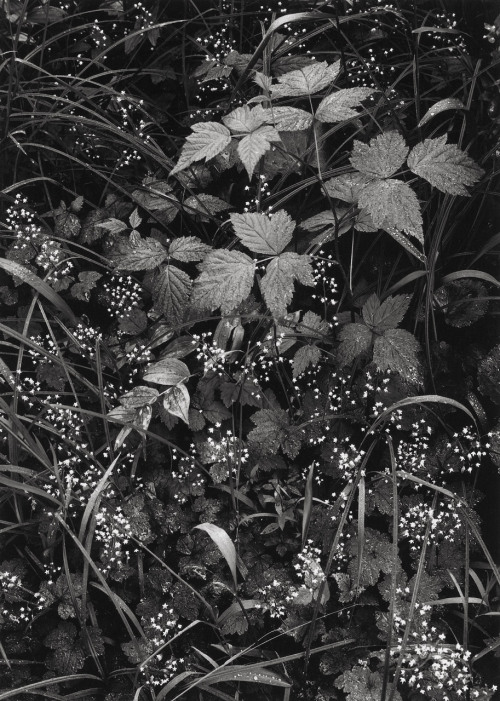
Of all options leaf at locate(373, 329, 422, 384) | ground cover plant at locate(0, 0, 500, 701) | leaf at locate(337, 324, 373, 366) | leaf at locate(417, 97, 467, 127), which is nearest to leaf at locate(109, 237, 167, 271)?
ground cover plant at locate(0, 0, 500, 701)

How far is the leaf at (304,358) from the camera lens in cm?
199

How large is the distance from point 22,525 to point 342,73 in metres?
1.86

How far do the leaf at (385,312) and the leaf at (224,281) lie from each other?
41cm

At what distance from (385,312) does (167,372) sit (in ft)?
2.29

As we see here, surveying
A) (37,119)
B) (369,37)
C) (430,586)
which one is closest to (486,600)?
(430,586)

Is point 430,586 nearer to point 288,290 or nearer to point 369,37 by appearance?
point 288,290

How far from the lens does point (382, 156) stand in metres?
1.81

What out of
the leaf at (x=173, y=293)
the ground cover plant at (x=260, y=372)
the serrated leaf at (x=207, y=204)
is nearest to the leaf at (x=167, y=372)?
the ground cover plant at (x=260, y=372)

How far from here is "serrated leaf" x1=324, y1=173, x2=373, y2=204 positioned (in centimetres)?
199

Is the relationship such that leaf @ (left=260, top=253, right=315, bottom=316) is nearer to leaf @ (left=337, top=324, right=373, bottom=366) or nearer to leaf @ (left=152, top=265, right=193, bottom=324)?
leaf @ (left=337, top=324, right=373, bottom=366)

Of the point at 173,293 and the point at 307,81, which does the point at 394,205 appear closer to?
the point at 307,81

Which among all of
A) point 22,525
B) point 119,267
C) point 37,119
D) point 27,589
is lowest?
point 27,589

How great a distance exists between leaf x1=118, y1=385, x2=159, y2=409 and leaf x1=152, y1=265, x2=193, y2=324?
0.77 feet

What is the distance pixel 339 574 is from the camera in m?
1.91
